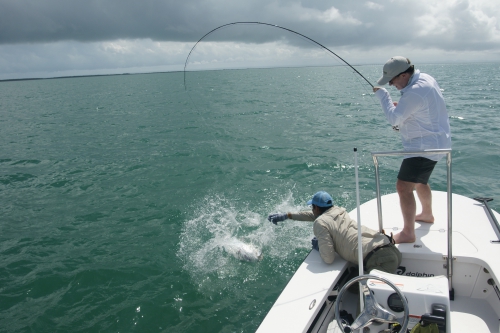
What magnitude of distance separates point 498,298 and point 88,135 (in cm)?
1969

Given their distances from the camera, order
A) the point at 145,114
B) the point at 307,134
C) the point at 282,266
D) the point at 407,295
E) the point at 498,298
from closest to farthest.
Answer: the point at 407,295
the point at 498,298
the point at 282,266
the point at 307,134
the point at 145,114

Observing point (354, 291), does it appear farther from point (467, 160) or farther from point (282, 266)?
point (467, 160)

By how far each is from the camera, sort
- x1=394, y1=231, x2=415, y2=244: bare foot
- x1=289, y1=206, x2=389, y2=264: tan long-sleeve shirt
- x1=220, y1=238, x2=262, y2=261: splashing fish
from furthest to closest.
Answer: x1=220, y1=238, x2=262, y2=261: splashing fish → x1=394, y1=231, x2=415, y2=244: bare foot → x1=289, y1=206, x2=389, y2=264: tan long-sleeve shirt

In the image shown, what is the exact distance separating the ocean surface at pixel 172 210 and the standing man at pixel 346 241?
192 cm

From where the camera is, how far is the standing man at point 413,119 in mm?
3926

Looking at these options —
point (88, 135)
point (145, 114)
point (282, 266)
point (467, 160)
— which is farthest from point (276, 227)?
point (145, 114)

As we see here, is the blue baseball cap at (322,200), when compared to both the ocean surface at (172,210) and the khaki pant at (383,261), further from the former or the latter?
the ocean surface at (172,210)

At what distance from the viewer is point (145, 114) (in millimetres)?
26953

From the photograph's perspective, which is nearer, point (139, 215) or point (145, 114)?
point (139, 215)

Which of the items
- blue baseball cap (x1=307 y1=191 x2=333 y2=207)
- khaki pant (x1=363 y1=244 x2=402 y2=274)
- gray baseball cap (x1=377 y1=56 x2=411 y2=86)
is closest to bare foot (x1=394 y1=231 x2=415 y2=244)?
khaki pant (x1=363 y1=244 x2=402 y2=274)

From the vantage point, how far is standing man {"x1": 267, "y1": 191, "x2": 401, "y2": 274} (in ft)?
12.7

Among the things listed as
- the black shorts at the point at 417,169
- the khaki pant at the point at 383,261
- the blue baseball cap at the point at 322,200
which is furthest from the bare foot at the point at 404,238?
the blue baseball cap at the point at 322,200

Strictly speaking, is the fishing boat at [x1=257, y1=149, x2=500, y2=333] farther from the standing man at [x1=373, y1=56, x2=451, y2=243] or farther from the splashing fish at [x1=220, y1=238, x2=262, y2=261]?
the splashing fish at [x1=220, y1=238, x2=262, y2=261]

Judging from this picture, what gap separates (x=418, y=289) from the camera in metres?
3.00
